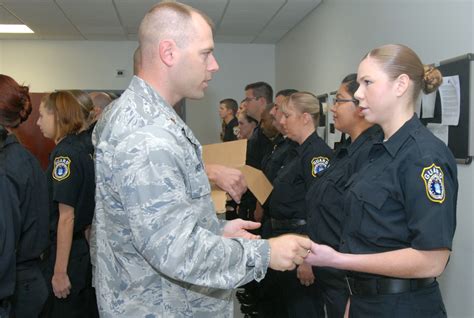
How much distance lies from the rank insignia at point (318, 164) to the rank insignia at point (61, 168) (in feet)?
4.56

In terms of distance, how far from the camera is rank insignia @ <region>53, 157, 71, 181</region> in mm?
2436

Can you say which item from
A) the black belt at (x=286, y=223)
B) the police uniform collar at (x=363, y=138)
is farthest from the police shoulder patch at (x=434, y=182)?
the black belt at (x=286, y=223)

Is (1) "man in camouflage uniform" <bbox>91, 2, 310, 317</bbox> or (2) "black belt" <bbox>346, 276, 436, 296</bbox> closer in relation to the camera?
(1) "man in camouflage uniform" <bbox>91, 2, 310, 317</bbox>

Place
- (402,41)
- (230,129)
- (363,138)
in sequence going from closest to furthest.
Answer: (363,138) < (402,41) < (230,129)

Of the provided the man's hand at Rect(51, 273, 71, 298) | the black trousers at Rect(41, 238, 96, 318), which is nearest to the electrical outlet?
the black trousers at Rect(41, 238, 96, 318)

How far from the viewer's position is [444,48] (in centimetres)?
276

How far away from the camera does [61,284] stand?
2.44 m

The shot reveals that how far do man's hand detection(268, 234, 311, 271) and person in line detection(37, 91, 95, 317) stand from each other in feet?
A: 4.95

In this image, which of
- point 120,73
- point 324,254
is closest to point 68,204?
point 324,254

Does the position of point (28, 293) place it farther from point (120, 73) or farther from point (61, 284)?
point (120, 73)

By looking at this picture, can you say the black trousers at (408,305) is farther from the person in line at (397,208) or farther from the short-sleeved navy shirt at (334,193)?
the short-sleeved navy shirt at (334,193)

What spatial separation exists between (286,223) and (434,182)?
178 cm

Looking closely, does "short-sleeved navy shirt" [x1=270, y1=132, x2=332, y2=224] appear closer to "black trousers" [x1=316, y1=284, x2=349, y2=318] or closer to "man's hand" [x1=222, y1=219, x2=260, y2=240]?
"black trousers" [x1=316, y1=284, x2=349, y2=318]

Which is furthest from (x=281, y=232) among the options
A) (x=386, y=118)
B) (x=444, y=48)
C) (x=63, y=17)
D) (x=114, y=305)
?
(x=63, y=17)
